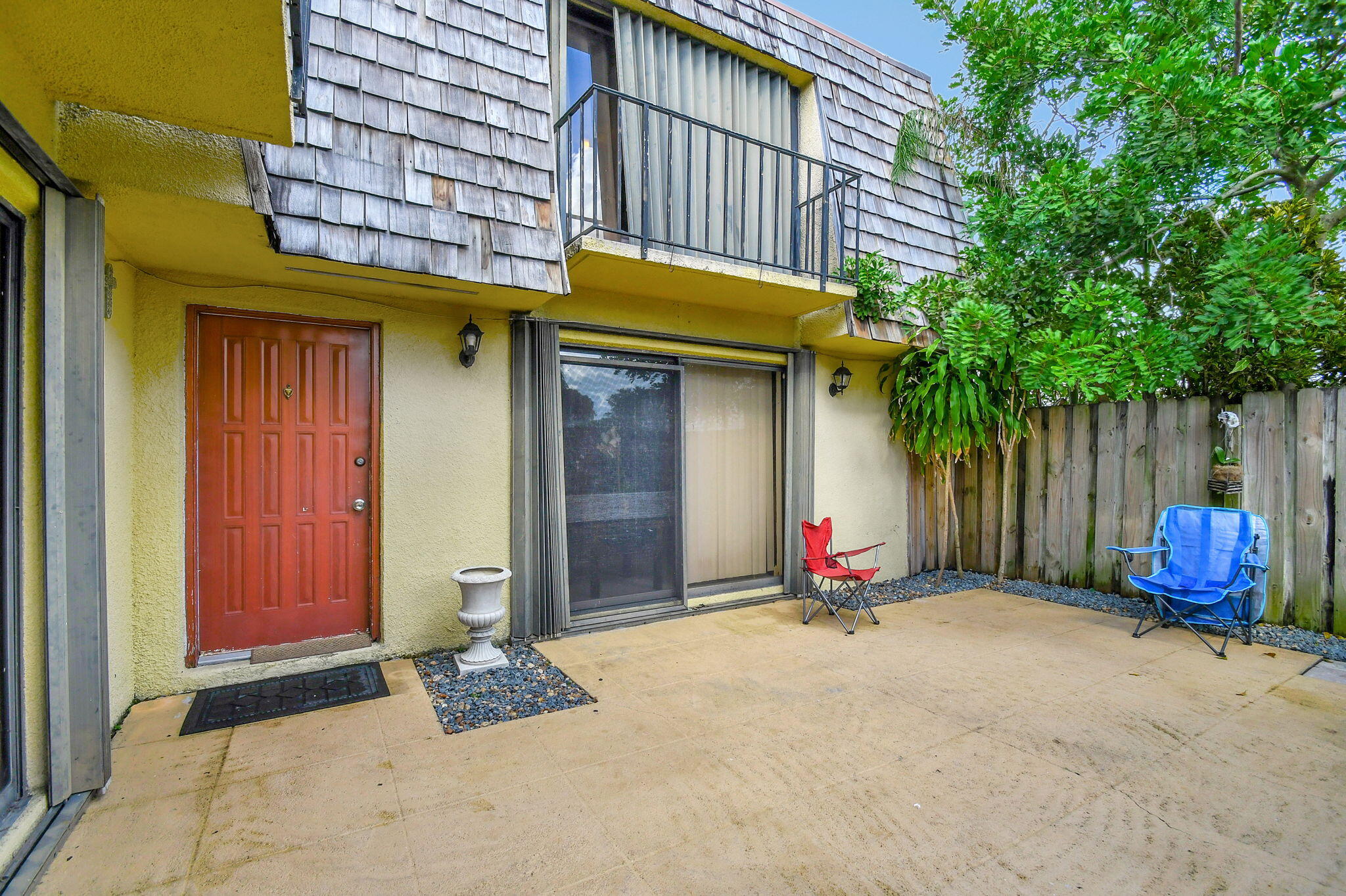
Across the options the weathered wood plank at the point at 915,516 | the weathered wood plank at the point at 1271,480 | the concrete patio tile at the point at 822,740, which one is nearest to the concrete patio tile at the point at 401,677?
the concrete patio tile at the point at 822,740

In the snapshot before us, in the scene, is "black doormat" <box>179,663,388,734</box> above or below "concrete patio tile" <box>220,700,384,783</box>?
above

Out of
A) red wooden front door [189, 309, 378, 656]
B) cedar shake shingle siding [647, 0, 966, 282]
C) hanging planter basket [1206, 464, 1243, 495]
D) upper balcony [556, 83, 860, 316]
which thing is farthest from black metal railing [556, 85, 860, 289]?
hanging planter basket [1206, 464, 1243, 495]

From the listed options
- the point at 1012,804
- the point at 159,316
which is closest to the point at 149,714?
the point at 159,316

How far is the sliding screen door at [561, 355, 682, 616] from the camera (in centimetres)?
429

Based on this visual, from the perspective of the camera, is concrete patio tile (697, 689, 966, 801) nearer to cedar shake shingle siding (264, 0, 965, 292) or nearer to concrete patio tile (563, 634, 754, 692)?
concrete patio tile (563, 634, 754, 692)

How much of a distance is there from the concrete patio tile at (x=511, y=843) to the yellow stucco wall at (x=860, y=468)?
11.8 ft

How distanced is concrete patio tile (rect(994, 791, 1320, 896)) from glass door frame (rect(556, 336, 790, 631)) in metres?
2.83

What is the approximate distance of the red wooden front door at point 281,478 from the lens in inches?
129

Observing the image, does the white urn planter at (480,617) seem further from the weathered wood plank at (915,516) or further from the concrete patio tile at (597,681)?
the weathered wood plank at (915,516)

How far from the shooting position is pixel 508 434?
13.0 feet

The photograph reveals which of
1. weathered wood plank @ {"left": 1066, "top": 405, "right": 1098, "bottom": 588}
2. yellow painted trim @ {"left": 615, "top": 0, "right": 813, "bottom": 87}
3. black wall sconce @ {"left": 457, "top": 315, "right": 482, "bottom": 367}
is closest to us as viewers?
black wall sconce @ {"left": 457, "top": 315, "right": 482, "bottom": 367}

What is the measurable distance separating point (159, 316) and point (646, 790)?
10.9ft

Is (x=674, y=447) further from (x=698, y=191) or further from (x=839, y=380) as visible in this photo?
(x=698, y=191)

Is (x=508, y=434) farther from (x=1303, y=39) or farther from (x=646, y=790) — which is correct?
(x=1303, y=39)
